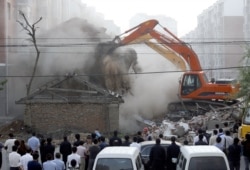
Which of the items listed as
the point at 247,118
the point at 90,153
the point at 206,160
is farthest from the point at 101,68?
the point at 206,160

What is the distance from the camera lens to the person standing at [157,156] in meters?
18.9

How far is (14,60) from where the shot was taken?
165 feet

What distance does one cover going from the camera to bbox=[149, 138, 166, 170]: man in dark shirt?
18922mm

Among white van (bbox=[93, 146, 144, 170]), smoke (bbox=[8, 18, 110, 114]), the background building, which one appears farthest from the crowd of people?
the background building

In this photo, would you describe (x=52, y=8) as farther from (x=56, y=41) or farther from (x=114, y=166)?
(x=114, y=166)

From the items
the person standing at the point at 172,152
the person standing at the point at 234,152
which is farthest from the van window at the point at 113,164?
the person standing at the point at 234,152

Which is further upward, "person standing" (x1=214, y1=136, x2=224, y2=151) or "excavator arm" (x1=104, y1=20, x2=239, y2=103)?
"excavator arm" (x1=104, y1=20, x2=239, y2=103)

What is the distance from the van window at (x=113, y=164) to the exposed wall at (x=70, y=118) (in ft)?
76.8

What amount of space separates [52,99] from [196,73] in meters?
9.30

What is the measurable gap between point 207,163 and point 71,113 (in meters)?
24.7

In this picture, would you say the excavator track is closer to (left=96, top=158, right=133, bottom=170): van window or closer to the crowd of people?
the crowd of people

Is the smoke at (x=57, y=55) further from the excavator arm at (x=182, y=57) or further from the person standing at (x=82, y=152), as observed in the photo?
the person standing at (x=82, y=152)

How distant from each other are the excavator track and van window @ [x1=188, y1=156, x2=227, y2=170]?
24.1 meters

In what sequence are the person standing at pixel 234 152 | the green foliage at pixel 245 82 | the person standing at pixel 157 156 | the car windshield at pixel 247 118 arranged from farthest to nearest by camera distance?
the green foliage at pixel 245 82 → the car windshield at pixel 247 118 → the person standing at pixel 234 152 → the person standing at pixel 157 156
